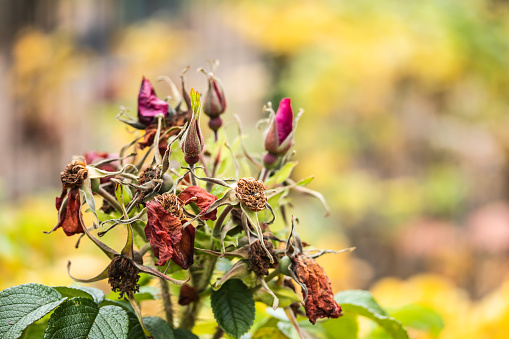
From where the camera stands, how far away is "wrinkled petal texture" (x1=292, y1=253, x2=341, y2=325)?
41cm

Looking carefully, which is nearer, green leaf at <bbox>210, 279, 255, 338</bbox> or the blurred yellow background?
green leaf at <bbox>210, 279, 255, 338</bbox>

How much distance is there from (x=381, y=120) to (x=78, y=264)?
1907 mm

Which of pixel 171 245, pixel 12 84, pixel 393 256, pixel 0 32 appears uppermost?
pixel 0 32

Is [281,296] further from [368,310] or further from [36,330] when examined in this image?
[36,330]

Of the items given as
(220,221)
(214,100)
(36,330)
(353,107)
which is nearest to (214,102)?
(214,100)

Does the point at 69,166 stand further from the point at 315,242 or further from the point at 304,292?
the point at 315,242

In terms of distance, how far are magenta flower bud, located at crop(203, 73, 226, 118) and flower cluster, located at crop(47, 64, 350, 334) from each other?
3 centimetres

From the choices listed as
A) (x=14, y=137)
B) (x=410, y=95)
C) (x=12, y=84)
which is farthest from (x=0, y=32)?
(x=410, y=95)

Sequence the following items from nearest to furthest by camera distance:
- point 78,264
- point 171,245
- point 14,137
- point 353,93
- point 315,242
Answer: point 171,245 → point 78,264 → point 315,242 → point 353,93 → point 14,137

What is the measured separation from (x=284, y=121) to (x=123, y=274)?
18 centimetres

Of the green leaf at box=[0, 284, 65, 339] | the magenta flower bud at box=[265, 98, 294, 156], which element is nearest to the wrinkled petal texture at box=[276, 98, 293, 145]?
the magenta flower bud at box=[265, 98, 294, 156]

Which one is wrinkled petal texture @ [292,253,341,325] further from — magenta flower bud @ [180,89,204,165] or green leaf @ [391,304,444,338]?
green leaf @ [391,304,444,338]

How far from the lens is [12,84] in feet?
10.7

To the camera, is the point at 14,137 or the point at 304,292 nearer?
the point at 304,292
